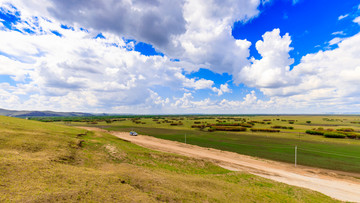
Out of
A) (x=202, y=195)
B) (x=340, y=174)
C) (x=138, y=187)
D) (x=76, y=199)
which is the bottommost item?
(x=340, y=174)

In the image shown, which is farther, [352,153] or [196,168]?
[352,153]

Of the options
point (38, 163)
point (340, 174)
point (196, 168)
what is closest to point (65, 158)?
point (38, 163)

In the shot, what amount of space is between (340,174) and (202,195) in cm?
3220

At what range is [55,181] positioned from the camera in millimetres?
9461

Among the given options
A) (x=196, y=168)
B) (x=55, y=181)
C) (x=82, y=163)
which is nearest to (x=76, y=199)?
(x=55, y=181)

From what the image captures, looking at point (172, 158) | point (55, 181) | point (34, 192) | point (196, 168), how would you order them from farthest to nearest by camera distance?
point (172, 158)
point (196, 168)
point (55, 181)
point (34, 192)

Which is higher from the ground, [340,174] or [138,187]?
[138,187]

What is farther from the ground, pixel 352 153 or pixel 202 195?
pixel 202 195

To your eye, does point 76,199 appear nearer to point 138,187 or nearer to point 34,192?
point 34,192

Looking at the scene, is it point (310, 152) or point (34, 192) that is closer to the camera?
point (34, 192)

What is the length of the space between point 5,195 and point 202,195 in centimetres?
1122

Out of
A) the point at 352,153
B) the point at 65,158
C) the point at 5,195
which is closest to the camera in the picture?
the point at 5,195

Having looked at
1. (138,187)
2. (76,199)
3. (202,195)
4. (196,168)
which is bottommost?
(196,168)

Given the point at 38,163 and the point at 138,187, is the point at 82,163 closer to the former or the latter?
the point at 38,163
